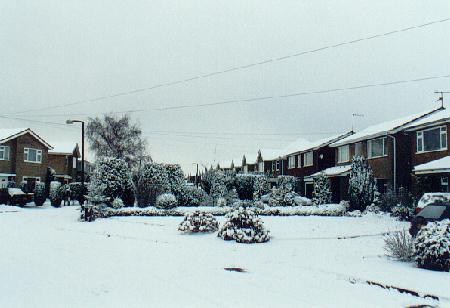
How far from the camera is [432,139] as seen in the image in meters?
27.4

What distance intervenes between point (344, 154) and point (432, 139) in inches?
462

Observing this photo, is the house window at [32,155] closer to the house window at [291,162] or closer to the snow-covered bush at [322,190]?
the house window at [291,162]

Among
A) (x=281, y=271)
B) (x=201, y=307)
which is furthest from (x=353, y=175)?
(x=201, y=307)

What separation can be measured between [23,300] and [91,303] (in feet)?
3.61

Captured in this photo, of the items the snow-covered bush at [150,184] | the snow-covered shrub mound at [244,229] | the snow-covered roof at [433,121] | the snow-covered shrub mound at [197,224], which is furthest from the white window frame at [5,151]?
the snow-covered roof at [433,121]

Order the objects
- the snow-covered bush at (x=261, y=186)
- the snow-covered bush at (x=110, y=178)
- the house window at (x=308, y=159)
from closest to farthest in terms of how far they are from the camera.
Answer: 1. the snow-covered bush at (x=110, y=178)
2. the snow-covered bush at (x=261, y=186)
3. the house window at (x=308, y=159)

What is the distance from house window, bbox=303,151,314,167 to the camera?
45.4m

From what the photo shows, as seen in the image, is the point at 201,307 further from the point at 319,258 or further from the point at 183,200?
the point at 183,200

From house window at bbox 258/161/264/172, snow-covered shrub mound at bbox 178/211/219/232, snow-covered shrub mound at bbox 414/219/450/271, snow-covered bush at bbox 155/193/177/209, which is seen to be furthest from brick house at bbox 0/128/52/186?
snow-covered shrub mound at bbox 414/219/450/271

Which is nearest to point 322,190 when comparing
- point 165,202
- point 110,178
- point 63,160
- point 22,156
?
point 165,202

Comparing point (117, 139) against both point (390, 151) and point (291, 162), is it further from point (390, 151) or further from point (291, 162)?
point (390, 151)

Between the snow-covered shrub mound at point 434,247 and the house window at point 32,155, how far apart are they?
4354cm

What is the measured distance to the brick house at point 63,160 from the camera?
186 ft

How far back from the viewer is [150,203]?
2719 cm
